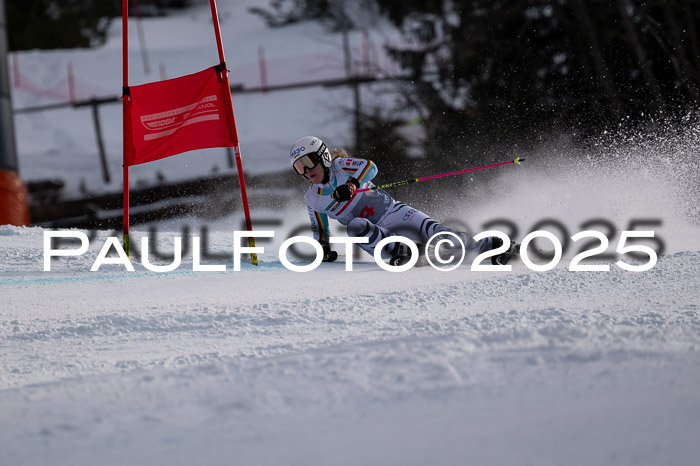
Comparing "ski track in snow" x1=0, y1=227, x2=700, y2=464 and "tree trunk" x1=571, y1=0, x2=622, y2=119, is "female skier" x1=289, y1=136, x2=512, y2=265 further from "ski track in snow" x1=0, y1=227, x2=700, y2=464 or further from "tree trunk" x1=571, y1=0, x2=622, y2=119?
"tree trunk" x1=571, y1=0, x2=622, y2=119

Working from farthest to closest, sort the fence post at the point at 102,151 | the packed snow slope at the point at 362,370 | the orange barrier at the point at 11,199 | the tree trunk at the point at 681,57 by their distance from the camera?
the fence post at the point at 102,151
the tree trunk at the point at 681,57
the orange barrier at the point at 11,199
the packed snow slope at the point at 362,370

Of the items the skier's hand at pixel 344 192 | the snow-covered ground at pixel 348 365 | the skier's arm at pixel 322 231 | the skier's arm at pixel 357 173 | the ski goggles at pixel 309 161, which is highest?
the ski goggles at pixel 309 161

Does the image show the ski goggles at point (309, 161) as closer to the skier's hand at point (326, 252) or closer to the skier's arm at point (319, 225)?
the skier's arm at point (319, 225)

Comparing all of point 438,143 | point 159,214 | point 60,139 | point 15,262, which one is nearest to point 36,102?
point 60,139

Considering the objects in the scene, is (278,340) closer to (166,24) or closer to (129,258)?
(129,258)

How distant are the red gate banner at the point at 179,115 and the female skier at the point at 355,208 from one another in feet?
2.39

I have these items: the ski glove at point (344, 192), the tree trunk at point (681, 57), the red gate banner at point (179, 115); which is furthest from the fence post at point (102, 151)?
the ski glove at point (344, 192)

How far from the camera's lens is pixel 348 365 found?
2824mm

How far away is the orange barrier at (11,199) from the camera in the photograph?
385 inches

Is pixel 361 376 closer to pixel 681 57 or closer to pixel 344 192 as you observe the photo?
pixel 344 192

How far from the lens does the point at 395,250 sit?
5.96 m

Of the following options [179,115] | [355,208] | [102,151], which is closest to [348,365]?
[355,208]

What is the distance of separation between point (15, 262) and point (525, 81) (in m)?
9.32

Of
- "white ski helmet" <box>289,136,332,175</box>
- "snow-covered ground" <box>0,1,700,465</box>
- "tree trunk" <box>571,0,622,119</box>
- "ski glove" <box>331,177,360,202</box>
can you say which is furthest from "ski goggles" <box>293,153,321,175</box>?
"tree trunk" <box>571,0,622,119</box>
